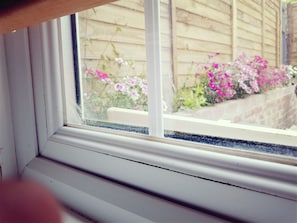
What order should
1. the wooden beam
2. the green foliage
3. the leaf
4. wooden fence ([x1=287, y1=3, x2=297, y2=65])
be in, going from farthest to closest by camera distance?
1. the leaf
2. the green foliage
3. wooden fence ([x1=287, y1=3, x2=297, y2=65])
4. the wooden beam

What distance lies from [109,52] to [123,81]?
0.29 ft

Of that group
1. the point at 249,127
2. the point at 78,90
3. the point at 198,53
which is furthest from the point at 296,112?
the point at 78,90

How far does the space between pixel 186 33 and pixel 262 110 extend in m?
0.23

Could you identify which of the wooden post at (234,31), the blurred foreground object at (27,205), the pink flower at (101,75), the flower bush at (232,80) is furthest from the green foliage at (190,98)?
the blurred foreground object at (27,205)

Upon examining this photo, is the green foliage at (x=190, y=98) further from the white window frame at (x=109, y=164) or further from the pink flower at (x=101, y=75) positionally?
the pink flower at (x=101, y=75)

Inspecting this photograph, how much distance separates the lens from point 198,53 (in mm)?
609

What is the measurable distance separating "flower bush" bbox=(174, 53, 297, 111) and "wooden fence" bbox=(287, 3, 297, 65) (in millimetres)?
15

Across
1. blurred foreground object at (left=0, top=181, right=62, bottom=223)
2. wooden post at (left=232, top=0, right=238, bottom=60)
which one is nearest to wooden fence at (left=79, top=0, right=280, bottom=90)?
wooden post at (left=232, top=0, right=238, bottom=60)

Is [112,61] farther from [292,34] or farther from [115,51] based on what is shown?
[292,34]

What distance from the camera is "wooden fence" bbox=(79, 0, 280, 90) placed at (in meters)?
0.50

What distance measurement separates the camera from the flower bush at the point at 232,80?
49 centimetres

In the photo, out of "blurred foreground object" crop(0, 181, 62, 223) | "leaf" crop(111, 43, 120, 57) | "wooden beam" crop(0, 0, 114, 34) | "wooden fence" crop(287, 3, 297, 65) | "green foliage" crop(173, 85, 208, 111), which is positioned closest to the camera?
"blurred foreground object" crop(0, 181, 62, 223)

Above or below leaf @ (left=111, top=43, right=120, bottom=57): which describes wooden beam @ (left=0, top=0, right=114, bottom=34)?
above

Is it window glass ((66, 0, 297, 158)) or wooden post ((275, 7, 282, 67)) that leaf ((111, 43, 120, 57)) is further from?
wooden post ((275, 7, 282, 67))
